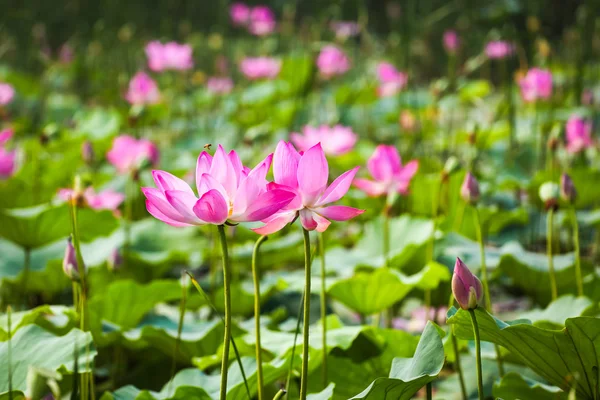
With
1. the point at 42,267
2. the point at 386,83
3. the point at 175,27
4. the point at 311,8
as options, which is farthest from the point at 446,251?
the point at 311,8

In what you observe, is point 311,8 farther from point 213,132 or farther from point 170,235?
point 170,235

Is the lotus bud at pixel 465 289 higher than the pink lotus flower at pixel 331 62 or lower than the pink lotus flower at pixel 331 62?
lower

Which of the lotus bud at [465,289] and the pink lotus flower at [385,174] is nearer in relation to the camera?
the lotus bud at [465,289]

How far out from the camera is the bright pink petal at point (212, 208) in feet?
1.98

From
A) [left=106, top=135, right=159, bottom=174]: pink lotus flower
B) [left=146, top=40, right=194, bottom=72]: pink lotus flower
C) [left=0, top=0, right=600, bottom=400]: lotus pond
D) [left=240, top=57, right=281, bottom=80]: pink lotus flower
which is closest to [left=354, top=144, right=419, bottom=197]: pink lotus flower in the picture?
[left=0, top=0, right=600, bottom=400]: lotus pond

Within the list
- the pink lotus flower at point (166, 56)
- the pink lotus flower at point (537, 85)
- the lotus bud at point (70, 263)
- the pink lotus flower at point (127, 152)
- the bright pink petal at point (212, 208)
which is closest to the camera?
the bright pink petal at point (212, 208)

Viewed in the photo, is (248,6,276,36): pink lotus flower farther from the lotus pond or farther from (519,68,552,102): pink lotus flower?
(519,68,552,102): pink lotus flower

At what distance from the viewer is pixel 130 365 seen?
1313 mm

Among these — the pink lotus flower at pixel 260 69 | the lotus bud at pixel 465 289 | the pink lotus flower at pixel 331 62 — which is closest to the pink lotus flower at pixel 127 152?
the lotus bud at pixel 465 289

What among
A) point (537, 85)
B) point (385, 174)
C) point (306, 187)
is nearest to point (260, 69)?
point (537, 85)

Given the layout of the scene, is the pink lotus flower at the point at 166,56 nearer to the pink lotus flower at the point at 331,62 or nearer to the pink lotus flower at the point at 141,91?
the pink lotus flower at the point at 141,91

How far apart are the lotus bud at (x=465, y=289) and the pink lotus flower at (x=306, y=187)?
0.36 ft

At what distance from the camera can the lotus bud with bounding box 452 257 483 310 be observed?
64 centimetres

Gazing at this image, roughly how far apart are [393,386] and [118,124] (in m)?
2.43
